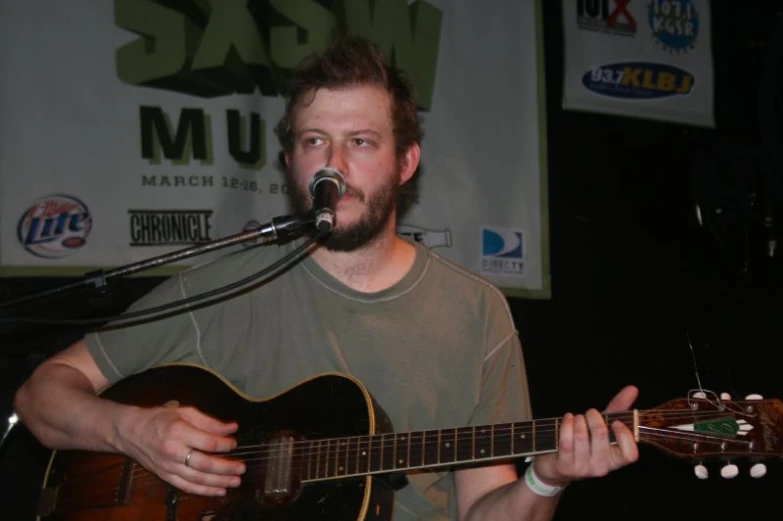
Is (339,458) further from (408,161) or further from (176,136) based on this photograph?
(176,136)

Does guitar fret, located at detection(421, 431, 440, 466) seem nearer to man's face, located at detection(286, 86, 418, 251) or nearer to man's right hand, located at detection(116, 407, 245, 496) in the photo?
man's right hand, located at detection(116, 407, 245, 496)

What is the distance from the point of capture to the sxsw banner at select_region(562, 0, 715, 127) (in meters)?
4.60

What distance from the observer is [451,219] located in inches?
168

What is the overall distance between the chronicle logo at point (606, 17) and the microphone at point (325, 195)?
278 centimetres

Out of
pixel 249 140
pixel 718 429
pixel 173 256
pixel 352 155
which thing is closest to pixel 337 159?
pixel 352 155

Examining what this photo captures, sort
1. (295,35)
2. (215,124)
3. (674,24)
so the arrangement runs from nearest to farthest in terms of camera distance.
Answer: (215,124), (295,35), (674,24)

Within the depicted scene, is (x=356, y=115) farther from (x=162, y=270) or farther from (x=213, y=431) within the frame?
(x=162, y=270)

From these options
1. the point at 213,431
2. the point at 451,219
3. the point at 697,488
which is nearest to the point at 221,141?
the point at 451,219

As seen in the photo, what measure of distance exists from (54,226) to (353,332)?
161 cm

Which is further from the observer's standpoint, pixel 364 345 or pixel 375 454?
pixel 364 345

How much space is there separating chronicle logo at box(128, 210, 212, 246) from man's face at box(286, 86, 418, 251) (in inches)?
42.8

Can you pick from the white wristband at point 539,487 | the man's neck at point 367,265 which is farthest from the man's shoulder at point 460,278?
the white wristband at point 539,487

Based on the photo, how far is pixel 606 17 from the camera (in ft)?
15.2

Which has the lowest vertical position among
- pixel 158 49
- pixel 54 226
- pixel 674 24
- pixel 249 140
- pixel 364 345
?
pixel 364 345
